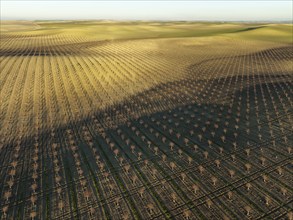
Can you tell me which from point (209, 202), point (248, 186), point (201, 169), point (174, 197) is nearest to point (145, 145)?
point (201, 169)

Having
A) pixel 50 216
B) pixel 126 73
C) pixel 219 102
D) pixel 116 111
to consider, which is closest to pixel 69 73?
pixel 126 73

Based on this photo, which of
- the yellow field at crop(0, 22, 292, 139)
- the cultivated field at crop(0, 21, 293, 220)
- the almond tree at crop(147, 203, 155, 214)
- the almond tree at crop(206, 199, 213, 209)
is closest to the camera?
the almond tree at crop(147, 203, 155, 214)

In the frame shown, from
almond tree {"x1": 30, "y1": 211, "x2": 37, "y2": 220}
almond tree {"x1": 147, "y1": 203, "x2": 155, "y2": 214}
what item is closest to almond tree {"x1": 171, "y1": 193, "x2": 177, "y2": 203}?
almond tree {"x1": 147, "y1": 203, "x2": 155, "y2": 214}

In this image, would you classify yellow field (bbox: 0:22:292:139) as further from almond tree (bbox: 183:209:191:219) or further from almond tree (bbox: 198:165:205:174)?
almond tree (bbox: 183:209:191:219)

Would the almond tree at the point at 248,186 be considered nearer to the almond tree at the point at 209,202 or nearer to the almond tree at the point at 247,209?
the almond tree at the point at 247,209

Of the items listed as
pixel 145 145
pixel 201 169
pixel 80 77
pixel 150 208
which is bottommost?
pixel 150 208

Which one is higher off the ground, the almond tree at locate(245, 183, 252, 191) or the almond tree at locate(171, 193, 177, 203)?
the almond tree at locate(245, 183, 252, 191)

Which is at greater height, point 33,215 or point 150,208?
point 150,208

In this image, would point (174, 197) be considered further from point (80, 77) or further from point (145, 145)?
point (80, 77)

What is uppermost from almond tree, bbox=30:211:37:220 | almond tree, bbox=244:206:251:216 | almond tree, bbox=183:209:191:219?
almond tree, bbox=244:206:251:216
